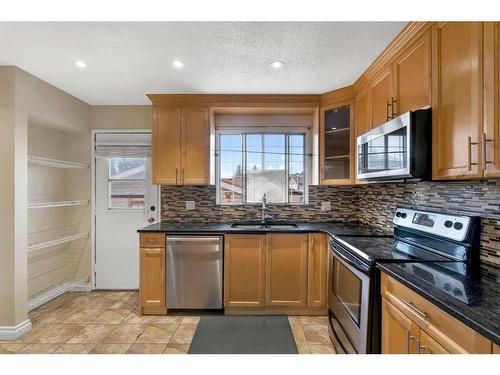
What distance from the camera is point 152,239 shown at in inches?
105

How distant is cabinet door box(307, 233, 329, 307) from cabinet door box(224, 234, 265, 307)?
0.46m

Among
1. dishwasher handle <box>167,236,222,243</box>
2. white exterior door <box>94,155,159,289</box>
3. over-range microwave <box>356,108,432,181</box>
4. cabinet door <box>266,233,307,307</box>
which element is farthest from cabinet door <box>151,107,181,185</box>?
over-range microwave <box>356,108,432,181</box>

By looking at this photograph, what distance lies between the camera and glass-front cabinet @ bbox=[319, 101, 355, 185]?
106 inches

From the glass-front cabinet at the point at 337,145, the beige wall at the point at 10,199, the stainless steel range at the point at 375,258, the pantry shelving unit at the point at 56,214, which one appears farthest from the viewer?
the pantry shelving unit at the point at 56,214

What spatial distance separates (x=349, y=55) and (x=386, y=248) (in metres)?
1.45

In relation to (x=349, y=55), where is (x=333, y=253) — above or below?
below

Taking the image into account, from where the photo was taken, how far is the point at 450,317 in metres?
0.95

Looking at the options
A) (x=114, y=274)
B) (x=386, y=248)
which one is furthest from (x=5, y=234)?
(x=386, y=248)

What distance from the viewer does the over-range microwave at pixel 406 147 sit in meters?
1.53

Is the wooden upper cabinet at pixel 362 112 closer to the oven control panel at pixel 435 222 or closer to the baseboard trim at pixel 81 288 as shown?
the oven control panel at pixel 435 222

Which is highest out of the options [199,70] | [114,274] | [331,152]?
[199,70]

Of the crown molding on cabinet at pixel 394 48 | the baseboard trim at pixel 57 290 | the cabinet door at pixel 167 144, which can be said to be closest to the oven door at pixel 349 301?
the crown molding on cabinet at pixel 394 48

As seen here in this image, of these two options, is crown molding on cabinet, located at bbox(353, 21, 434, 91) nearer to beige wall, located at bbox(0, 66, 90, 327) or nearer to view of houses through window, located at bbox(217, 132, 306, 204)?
view of houses through window, located at bbox(217, 132, 306, 204)
